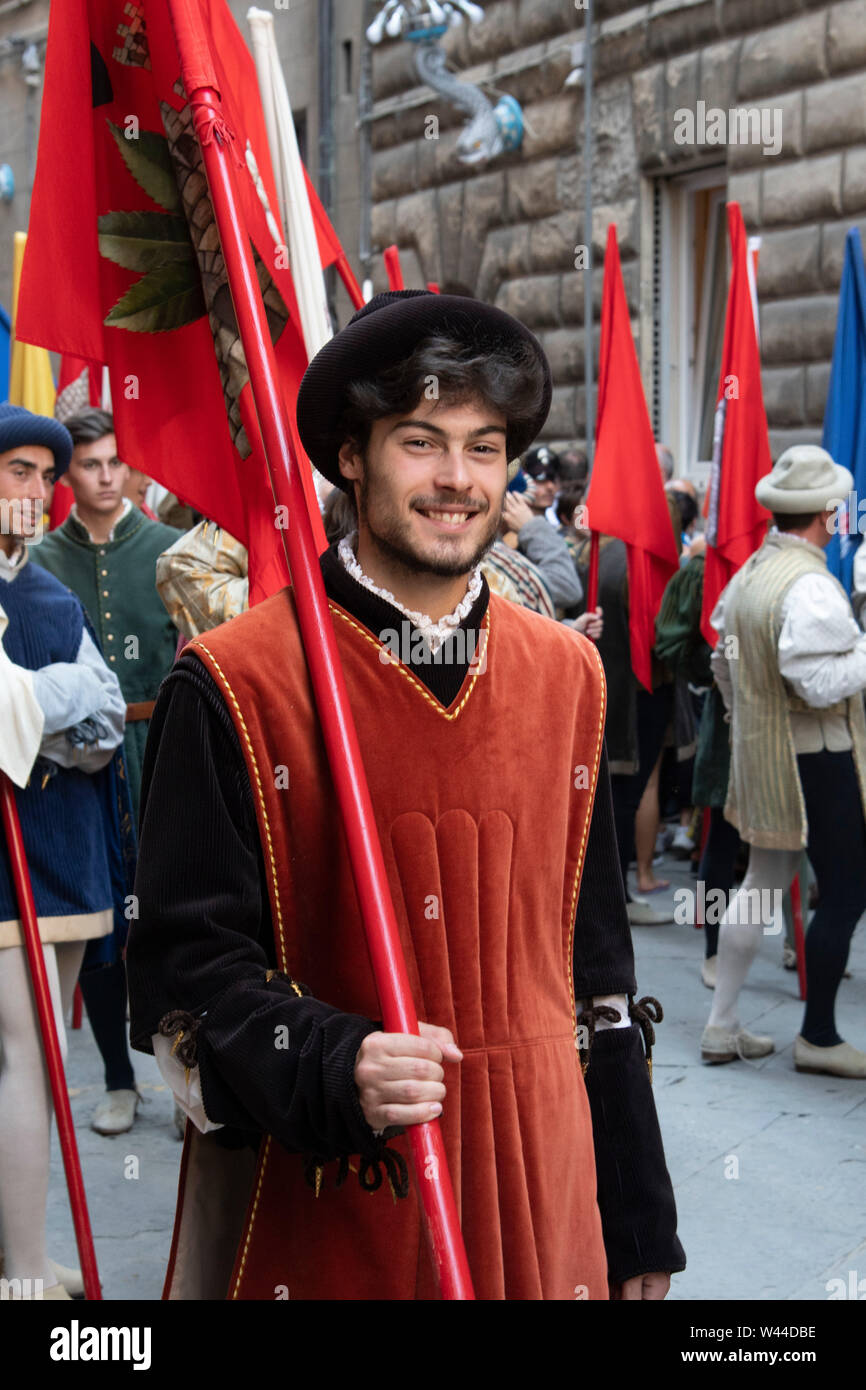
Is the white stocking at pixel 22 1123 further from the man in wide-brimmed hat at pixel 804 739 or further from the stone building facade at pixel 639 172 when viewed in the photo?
the stone building facade at pixel 639 172

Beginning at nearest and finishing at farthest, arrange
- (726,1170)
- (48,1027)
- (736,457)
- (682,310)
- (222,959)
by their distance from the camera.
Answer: (222,959)
(48,1027)
(726,1170)
(736,457)
(682,310)

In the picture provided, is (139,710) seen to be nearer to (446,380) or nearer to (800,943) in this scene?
(800,943)

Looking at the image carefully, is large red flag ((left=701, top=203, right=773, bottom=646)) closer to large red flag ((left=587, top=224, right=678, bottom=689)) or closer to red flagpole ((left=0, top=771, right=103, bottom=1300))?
large red flag ((left=587, top=224, right=678, bottom=689))

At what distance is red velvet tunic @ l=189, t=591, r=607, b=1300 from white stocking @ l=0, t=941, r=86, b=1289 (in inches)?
73.8

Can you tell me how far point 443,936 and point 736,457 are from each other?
16.4ft

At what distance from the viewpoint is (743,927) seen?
219 inches

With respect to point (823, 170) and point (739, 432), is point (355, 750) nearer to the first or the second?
point (739, 432)

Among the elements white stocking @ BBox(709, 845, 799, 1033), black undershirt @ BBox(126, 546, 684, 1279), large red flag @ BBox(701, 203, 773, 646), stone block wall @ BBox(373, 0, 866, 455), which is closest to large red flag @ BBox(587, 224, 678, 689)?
large red flag @ BBox(701, 203, 773, 646)

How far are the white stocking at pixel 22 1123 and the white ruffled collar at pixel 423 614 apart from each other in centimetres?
195

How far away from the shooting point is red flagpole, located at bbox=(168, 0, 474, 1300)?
1.78m

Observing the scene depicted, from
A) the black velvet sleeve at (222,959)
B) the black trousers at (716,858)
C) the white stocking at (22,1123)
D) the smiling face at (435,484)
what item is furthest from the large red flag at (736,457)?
the black velvet sleeve at (222,959)

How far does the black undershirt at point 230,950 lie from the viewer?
176 cm

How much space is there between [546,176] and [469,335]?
11.1 metres

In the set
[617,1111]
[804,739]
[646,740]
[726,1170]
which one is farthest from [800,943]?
[617,1111]
